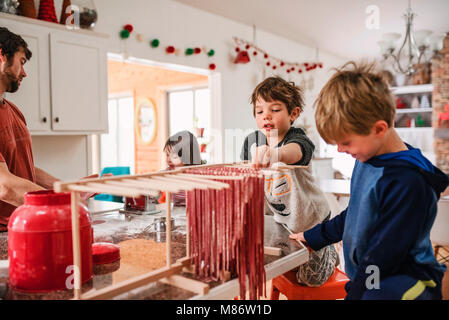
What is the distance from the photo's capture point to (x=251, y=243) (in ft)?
3.21

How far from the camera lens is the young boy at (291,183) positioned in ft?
5.04

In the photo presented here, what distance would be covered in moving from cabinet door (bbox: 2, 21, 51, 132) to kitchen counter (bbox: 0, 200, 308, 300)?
1.33m

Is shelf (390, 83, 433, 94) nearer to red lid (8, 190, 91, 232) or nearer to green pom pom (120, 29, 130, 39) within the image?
green pom pom (120, 29, 130, 39)

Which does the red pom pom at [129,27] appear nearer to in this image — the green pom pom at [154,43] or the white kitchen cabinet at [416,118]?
the green pom pom at [154,43]

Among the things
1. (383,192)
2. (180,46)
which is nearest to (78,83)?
(180,46)

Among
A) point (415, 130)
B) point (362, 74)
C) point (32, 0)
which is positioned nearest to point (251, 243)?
point (362, 74)

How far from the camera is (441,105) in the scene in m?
7.13

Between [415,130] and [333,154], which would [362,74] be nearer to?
[333,154]

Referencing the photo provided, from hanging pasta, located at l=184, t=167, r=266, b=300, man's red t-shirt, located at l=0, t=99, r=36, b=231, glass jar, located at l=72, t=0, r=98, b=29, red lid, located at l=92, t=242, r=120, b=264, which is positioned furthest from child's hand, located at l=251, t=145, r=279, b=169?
glass jar, located at l=72, t=0, r=98, b=29

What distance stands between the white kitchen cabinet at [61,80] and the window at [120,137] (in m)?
4.34
